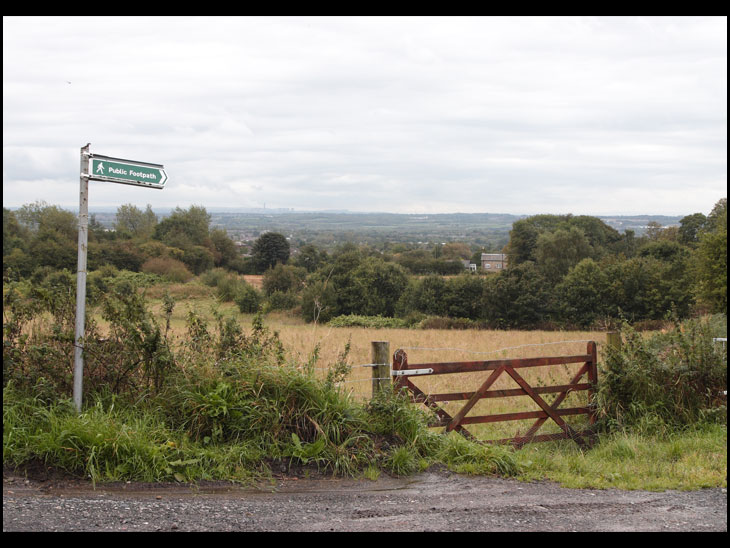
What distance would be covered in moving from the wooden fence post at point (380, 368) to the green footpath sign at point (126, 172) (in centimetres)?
303

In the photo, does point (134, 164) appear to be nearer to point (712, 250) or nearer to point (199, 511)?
point (199, 511)

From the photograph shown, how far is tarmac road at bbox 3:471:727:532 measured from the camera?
4859 mm

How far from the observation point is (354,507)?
17.7 feet

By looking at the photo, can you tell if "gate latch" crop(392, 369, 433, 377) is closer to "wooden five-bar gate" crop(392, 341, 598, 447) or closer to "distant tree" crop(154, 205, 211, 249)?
"wooden five-bar gate" crop(392, 341, 598, 447)

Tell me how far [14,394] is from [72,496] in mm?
1879

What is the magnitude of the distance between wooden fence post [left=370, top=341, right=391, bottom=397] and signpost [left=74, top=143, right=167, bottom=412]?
3.13 meters

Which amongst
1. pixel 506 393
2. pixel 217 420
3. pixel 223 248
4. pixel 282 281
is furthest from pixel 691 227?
pixel 217 420

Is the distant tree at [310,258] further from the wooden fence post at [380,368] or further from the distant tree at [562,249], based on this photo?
the wooden fence post at [380,368]

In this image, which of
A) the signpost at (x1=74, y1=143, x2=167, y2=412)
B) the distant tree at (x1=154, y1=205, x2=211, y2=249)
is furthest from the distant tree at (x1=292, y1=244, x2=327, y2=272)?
the signpost at (x1=74, y1=143, x2=167, y2=412)

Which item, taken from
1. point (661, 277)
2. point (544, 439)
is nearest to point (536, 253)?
point (661, 277)

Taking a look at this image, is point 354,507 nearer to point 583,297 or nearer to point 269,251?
point 583,297

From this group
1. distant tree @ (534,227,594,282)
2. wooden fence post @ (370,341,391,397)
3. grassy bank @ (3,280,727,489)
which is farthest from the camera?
distant tree @ (534,227,594,282)

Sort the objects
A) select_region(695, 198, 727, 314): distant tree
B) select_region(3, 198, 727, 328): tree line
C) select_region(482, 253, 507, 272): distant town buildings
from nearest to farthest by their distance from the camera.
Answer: select_region(695, 198, 727, 314): distant tree
select_region(3, 198, 727, 328): tree line
select_region(482, 253, 507, 272): distant town buildings

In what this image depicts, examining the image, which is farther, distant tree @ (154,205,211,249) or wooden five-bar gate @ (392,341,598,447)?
distant tree @ (154,205,211,249)
